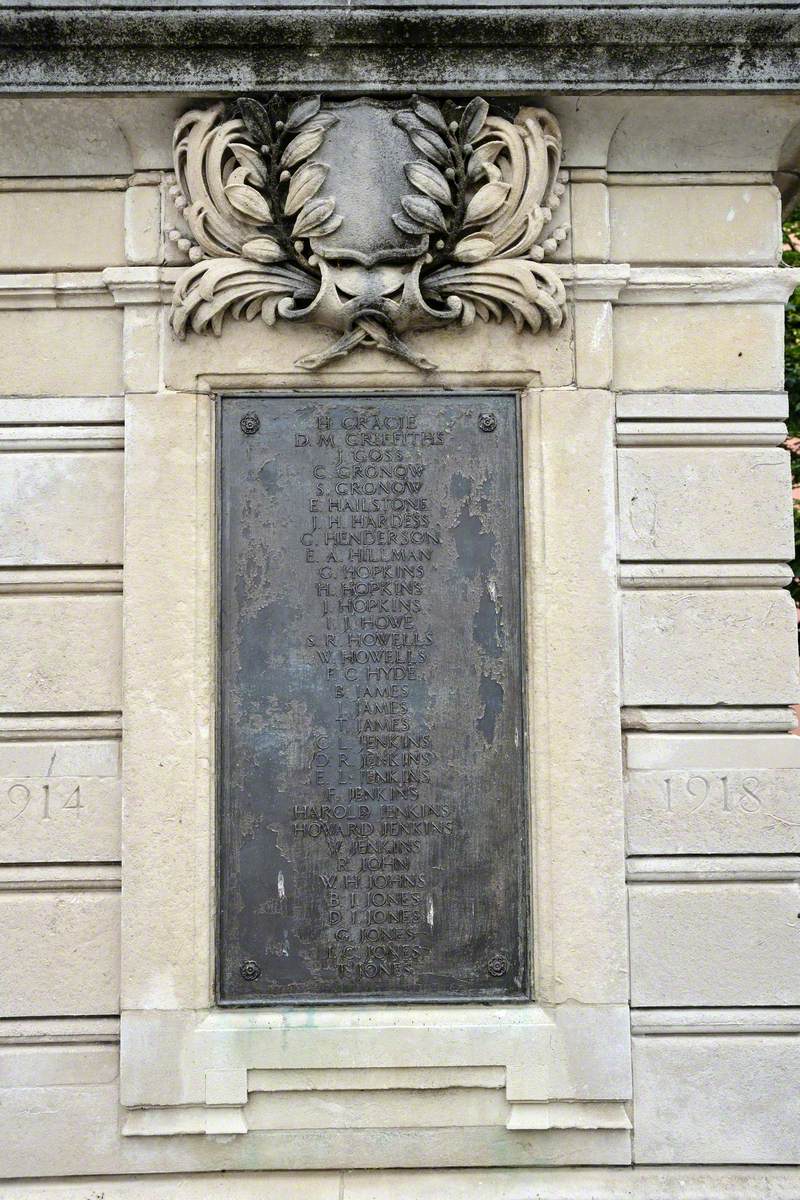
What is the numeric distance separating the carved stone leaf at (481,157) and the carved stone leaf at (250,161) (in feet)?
2.89

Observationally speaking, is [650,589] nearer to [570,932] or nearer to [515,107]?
[570,932]

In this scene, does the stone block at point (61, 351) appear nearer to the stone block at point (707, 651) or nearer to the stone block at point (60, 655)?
the stone block at point (60, 655)

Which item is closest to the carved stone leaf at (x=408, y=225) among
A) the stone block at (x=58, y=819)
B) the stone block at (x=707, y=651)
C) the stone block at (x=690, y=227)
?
the stone block at (x=690, y=227)

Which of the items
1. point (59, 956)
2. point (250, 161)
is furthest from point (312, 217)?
point (59, 956)

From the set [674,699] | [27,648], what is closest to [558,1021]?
[674,699]

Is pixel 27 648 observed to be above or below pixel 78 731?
above

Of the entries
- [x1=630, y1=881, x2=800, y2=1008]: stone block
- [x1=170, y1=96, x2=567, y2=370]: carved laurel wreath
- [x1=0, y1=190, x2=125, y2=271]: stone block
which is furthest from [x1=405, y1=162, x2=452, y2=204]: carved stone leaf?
[x1=630, y1=881, x2=800, y2=1008]: stone block

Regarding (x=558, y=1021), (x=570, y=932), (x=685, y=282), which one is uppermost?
(x=685, y=282)

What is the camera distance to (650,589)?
16.9 ft

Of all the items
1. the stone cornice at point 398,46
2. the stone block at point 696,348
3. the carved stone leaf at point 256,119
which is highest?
the stone cornice at point 398,46

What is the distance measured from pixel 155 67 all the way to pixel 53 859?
132 inches

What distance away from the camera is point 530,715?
5.05m

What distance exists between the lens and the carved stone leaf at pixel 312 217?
5.00m

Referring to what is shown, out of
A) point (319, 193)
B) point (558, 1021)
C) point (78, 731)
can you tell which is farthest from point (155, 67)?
point (558, 1021)
